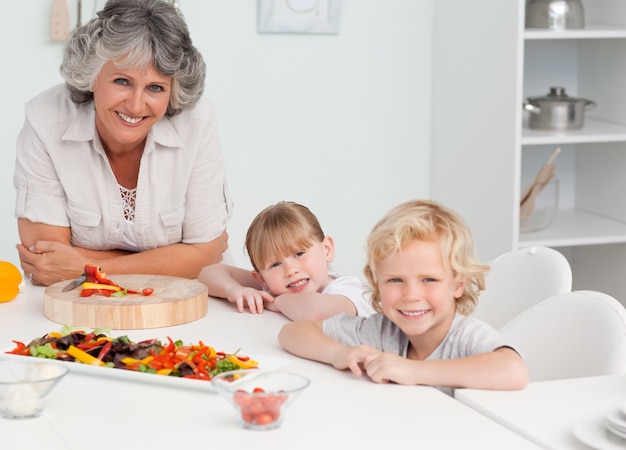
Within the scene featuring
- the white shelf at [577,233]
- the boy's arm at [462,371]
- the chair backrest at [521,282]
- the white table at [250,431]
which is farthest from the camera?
the white shelf at [577,233]

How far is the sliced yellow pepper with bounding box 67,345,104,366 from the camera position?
70.8 inches

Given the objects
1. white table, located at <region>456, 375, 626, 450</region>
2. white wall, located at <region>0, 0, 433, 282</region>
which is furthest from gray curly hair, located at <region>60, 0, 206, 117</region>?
white wall, located at <region>0, 0, 433, 282</region>

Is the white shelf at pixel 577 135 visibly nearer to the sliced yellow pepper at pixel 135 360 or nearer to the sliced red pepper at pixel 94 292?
the sliced red pepper at pixel 94 292

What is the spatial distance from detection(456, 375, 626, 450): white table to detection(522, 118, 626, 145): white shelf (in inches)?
86.9

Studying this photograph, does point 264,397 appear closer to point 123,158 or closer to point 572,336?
point 572,336

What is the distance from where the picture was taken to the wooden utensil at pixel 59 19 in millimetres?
3836

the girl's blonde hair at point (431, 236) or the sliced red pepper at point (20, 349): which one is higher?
the girl's blonde hair at point (431, 236)

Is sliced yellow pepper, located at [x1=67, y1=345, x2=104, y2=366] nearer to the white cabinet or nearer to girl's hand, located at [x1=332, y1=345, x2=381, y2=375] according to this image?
girl's hand, located at [x1=332, y1=345, x2=381, y2=375]

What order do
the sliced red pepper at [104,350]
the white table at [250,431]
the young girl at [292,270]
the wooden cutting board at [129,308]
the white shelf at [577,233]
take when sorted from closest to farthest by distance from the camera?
the white table at [250,431] < the sliced red pepper at [104,350] < the wooden cutting board at [129,308] < the young girl at [292,270] < the white shelf at [577,233]

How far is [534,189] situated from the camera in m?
4.05

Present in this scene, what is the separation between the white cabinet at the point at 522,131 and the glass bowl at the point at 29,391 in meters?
2.54

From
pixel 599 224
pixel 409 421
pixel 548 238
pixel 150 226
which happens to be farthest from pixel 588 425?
pixel 599 224

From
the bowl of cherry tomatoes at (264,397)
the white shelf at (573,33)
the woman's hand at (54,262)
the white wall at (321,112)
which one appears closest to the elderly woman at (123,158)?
the woman's hand at (54,262)

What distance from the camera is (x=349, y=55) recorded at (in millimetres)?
4254
